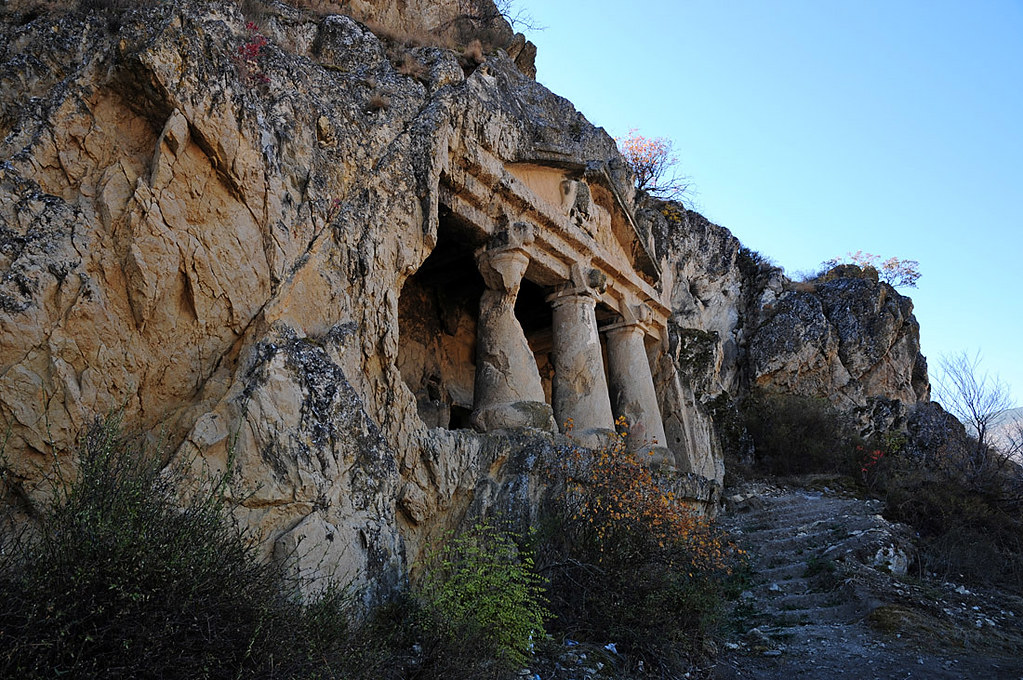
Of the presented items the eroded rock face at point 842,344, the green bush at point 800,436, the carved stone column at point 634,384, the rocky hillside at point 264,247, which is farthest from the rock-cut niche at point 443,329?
the eroded rock face at point 842,344

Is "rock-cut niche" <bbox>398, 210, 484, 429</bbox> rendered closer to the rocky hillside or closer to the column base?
the rocky hillside


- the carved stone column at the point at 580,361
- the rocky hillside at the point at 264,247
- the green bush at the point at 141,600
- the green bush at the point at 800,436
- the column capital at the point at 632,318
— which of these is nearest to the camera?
the green bush at the point at 141,600

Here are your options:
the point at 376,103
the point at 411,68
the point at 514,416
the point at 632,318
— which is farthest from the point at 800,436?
the point at 376,103

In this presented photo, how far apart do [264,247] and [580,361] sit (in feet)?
17.6

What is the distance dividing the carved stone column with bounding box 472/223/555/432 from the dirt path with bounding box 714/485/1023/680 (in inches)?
129

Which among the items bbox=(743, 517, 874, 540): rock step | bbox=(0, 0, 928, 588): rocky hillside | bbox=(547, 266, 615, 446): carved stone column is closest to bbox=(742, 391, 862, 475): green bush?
bbox=(743, 517, 874, 540): rock step

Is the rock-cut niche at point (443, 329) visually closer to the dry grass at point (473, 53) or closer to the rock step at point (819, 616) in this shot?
the dry grass at point (473, 53)

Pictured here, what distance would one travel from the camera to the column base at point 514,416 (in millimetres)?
8180

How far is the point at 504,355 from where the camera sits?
8938mm

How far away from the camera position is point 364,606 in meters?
4.64

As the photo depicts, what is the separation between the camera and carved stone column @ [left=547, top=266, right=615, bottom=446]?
9781 mm

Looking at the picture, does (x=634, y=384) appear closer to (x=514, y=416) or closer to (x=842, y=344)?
(x=514, y=416)

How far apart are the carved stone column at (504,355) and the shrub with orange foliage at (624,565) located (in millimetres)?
967

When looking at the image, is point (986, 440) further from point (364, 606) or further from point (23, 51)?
point (23, 51)
